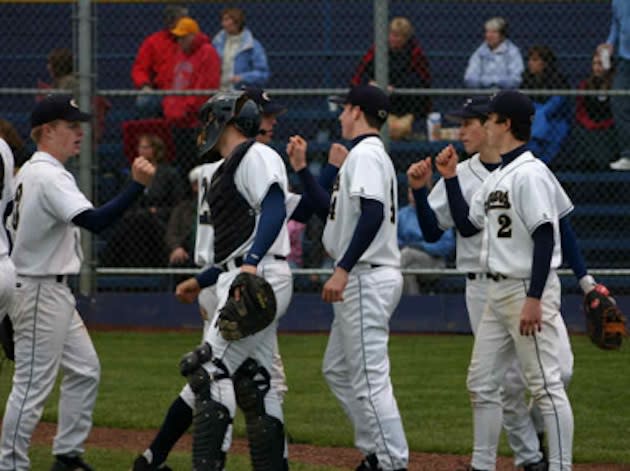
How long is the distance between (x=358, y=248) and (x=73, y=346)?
5.09 feet

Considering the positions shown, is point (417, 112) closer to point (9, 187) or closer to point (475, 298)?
point (475, 298)

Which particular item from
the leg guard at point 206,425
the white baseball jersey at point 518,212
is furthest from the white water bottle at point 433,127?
the leg guard at point 206,425

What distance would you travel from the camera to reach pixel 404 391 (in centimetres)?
1060

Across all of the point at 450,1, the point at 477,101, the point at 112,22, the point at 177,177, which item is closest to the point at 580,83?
the point at 450,1

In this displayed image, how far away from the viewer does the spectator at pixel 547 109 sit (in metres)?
13.5

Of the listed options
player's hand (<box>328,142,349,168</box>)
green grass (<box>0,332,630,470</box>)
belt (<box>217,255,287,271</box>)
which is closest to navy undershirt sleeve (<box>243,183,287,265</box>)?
belt (<box>217,255,287,271</box>)

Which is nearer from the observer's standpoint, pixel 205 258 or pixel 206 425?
pixel 206 425

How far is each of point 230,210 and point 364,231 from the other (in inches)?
27.1

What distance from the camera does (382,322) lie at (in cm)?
737

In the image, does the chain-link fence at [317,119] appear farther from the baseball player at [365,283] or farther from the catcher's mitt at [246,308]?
the catcher's mitt at [246,308]

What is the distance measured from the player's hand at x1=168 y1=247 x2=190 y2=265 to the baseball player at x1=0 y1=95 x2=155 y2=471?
5419 mm

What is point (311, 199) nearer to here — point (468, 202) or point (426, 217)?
point (426, 217)

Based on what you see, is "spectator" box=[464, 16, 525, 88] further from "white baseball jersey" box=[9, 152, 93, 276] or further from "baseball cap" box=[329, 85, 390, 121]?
"white baseball jersey" box=[9, 152, 93, 276]

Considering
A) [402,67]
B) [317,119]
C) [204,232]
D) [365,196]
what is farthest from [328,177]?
[317,119]
